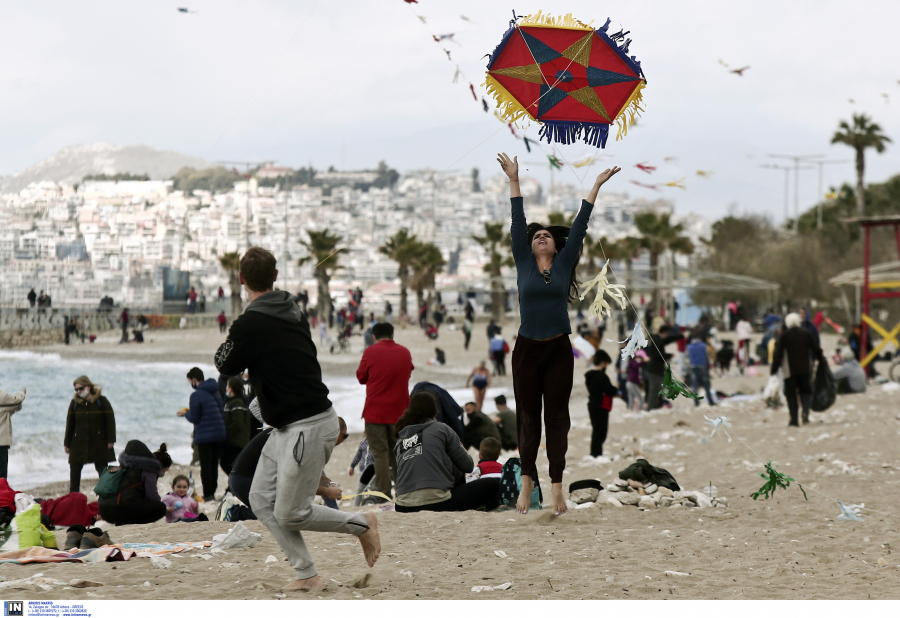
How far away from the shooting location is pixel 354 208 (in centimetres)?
5091

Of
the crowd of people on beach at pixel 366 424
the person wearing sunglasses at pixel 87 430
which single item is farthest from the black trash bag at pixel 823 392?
the person wearing sunglasses at pixel 87 430

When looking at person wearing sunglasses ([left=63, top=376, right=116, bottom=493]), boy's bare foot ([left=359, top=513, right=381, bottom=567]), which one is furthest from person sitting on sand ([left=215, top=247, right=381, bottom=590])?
person wearing sunglasses ([left=63, top=376, right=116, bottom=493])

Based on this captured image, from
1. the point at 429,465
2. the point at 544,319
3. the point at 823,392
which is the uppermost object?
the point at 544,319

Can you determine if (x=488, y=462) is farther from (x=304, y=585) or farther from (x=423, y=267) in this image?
(x=423, y=267)

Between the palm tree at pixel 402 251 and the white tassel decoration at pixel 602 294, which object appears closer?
the white tassel decoration at pixel 602 294

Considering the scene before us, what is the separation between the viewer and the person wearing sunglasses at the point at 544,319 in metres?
5.02

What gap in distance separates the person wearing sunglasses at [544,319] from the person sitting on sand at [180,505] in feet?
10.9

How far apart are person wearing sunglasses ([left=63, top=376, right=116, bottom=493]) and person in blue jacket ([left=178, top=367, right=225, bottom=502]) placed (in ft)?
2.62

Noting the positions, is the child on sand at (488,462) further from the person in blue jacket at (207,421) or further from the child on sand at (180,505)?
the person in blue jacket at (207,421)

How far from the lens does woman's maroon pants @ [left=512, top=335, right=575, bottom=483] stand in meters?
5.07

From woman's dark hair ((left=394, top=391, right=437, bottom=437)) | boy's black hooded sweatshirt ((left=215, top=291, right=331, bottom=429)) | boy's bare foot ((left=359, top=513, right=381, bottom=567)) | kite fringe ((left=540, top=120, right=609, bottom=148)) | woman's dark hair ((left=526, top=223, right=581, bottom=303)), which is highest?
kite fringe ((left=540, top=120, right=609, bottom=148))

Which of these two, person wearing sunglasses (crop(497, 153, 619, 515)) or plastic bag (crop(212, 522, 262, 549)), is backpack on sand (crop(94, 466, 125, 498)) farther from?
person wearing sunglasses (crop(497, 153, 619, 515))

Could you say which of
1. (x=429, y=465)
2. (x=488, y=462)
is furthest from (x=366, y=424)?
(x=429, y=465)

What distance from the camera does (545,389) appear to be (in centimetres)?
514
